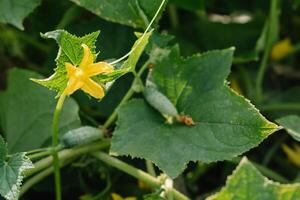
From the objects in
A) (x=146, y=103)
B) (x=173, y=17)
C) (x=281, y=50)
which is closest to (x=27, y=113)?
(x=146, y=103)

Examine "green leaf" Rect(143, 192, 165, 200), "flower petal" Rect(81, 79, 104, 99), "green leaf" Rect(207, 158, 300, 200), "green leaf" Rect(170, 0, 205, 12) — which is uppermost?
"flower petal" Rect(81, 79, 104, 99)

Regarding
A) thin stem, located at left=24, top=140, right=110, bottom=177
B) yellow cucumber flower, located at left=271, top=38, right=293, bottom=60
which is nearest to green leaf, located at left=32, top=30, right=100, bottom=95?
thin stem, located at left=24, top=140, right=110, bottom=177

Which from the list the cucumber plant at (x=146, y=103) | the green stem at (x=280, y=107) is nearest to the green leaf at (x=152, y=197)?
the cucumber plant at (x=146, y=103)

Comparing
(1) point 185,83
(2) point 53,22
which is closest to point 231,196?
(1) point 185,83

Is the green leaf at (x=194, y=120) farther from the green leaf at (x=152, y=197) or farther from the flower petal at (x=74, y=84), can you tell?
the flower petal at (x=74, y=84)

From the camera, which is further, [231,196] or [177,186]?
[177,186]

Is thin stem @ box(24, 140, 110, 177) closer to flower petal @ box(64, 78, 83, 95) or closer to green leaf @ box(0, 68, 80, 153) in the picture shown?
green leaf @ box(0, 68, 80, 153)

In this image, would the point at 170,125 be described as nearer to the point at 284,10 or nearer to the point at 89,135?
the point at 89,135
